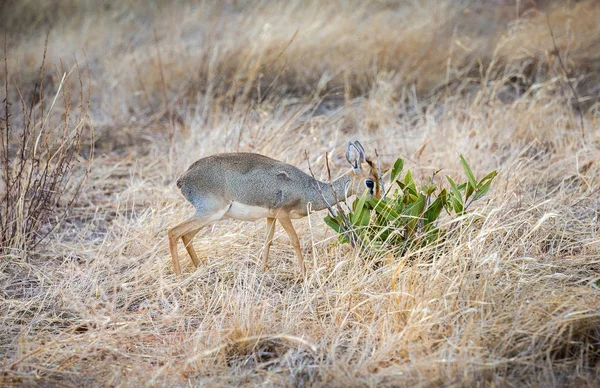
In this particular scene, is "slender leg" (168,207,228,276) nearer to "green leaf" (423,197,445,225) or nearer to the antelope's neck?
the antelope's neck

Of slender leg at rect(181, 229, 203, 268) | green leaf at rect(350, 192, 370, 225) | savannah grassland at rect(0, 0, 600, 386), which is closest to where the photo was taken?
savannah grassland at rect(0, 0, 600, 386)

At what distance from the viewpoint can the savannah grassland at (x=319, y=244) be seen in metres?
2.94

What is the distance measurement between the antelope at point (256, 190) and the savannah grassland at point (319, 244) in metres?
0.25

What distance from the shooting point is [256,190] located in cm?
364

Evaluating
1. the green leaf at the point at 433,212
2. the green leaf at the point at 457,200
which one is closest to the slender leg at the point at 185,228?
the green leaf at the point at 433,212

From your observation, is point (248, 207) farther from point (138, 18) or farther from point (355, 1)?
point (138, 18)

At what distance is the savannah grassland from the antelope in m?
0.25

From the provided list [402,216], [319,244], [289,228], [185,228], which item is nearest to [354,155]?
[402,216]

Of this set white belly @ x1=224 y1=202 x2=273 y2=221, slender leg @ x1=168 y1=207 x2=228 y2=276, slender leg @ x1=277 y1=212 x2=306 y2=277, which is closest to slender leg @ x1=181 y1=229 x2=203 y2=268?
slender leg @ x1=168 y1=207 x2=228 y2=276

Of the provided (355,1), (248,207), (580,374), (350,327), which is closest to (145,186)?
(248,207)

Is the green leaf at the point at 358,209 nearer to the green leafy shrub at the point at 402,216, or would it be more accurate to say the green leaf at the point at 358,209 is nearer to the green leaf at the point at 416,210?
the green leafy shrub at the point at 402,216

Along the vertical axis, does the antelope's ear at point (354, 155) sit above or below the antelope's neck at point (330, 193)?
above

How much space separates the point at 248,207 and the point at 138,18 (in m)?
7.06

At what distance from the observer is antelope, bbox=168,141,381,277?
3641mm
